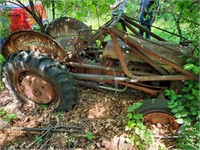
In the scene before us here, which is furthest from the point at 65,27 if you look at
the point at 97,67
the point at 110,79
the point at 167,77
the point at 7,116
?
the point at 167,77

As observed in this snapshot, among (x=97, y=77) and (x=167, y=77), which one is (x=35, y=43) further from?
(x=167, y=77)

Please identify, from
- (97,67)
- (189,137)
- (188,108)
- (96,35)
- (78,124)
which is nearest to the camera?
(189,137)

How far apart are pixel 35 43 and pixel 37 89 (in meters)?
0.69

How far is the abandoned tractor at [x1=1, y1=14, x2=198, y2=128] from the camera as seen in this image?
9.60ft

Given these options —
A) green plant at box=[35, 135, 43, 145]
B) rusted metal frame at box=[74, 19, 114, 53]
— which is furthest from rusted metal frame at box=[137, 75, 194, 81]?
green plant at box=[35, 135, 43, 145]

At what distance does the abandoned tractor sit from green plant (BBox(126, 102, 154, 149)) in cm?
14

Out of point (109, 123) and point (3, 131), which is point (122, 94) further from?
point (3, 131)

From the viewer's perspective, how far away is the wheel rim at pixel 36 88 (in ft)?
10.7

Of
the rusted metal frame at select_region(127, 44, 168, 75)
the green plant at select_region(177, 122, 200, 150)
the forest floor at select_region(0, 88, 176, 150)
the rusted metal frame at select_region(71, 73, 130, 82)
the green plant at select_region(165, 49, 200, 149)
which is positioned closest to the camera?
the green plant at select_region(177, 122, 200, 150)

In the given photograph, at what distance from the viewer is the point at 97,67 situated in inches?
129

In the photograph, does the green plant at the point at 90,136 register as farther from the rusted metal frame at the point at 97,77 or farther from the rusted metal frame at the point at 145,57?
the rusted metal frame at the point at 145,57

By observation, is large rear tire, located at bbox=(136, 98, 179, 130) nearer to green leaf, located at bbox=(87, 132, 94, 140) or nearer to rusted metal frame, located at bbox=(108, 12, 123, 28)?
green leaf, located at bbox=(87, 132, 94, 140)

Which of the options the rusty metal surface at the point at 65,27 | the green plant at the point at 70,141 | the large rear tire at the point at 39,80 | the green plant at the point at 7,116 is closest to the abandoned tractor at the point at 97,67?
the large rear tire at the point at 39,80

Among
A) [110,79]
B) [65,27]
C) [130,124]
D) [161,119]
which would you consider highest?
[65,27]
